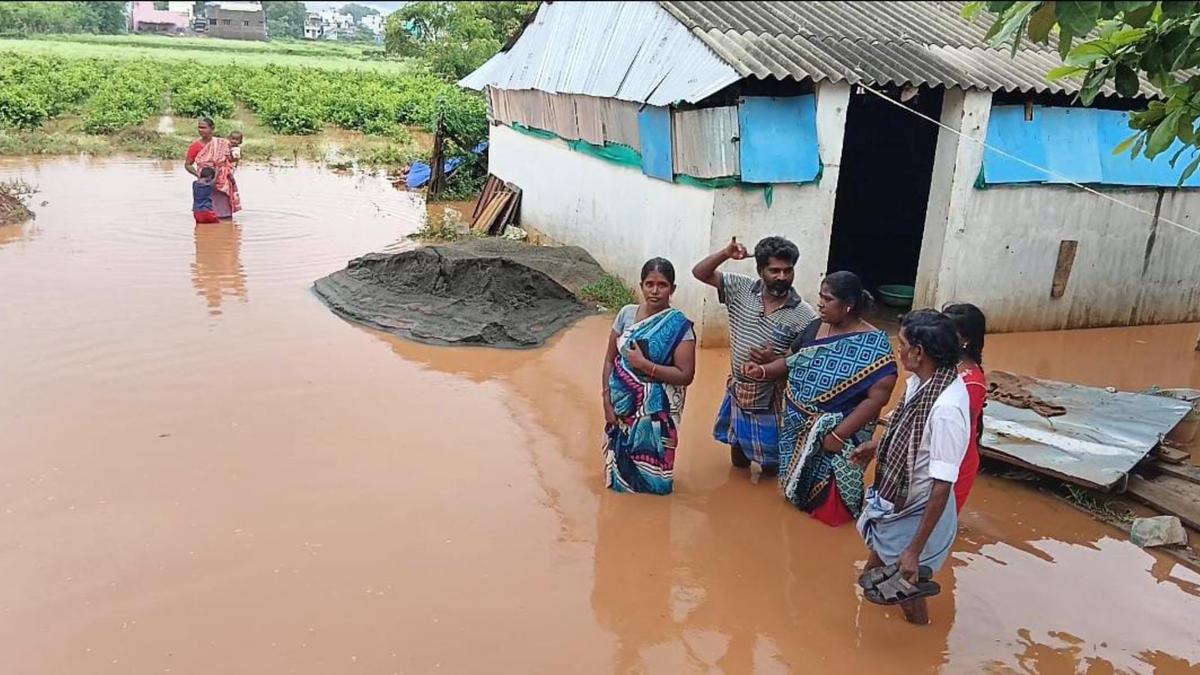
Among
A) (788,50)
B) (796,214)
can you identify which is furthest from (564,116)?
(796,214)

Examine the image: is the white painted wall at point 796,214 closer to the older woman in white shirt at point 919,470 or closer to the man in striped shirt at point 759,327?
the man in striped shirt at point 759,327

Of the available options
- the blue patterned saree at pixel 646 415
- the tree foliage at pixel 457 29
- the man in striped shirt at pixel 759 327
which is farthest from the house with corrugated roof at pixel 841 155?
the tree foliage at pixel 457 29

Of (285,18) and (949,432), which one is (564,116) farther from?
(285,18)

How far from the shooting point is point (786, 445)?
15.1 ft

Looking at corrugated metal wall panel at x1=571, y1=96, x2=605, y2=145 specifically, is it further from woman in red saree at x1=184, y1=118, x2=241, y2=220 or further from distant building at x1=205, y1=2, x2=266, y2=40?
distant building at x1=205, y1=2, x2=266, y2=40

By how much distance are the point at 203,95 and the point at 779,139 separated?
23.1 meters

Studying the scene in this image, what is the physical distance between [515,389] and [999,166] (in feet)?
15.8

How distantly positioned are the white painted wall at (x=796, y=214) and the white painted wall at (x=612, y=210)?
13cm

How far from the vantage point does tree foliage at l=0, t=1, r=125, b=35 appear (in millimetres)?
36219

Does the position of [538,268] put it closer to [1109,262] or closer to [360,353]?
[360,353]

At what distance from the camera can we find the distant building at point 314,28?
160 feet

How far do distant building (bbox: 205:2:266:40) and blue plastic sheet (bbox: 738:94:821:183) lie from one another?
51212 mm

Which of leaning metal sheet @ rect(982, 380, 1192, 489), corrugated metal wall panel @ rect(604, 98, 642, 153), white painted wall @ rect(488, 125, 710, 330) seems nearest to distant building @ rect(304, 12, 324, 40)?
white painted wall @ rect(488, 125, 710, 330)

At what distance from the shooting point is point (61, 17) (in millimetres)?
44469
